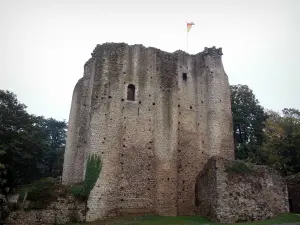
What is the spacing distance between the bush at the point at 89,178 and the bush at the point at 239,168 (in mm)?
8189

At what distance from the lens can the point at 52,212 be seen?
18.4 meters

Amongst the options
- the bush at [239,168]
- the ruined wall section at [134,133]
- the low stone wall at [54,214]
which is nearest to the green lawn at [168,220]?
the ruined wall section at [134,133]

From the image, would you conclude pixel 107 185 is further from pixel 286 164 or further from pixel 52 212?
pixel 286 164

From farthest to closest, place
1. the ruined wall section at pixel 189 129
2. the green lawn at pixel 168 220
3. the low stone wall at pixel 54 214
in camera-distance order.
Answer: the ruined wall section at pixel 189 129 → the low stone wall at pixel 54 214 → the green lawn at pixel 168 220

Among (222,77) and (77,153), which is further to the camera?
(222,77)

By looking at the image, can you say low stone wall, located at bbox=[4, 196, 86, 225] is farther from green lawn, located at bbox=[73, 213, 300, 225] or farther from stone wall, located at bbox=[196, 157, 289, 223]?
stone wall, located at bbox=[196, 157, 289, 223]

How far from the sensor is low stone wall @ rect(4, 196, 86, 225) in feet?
58.3

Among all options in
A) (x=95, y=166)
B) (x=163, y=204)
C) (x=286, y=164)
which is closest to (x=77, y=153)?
(x=95, y=166)

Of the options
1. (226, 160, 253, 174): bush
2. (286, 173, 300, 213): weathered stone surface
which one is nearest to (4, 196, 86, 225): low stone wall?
(226, 160, 253, 174): bush

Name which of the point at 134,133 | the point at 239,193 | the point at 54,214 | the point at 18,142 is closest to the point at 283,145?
the point at 239,193

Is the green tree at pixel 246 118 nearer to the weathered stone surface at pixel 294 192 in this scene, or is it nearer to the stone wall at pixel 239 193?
the weathered stone surface at pixel 294 192

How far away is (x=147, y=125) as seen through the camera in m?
23.0

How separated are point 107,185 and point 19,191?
5.25 metres

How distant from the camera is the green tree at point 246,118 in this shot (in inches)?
1382
